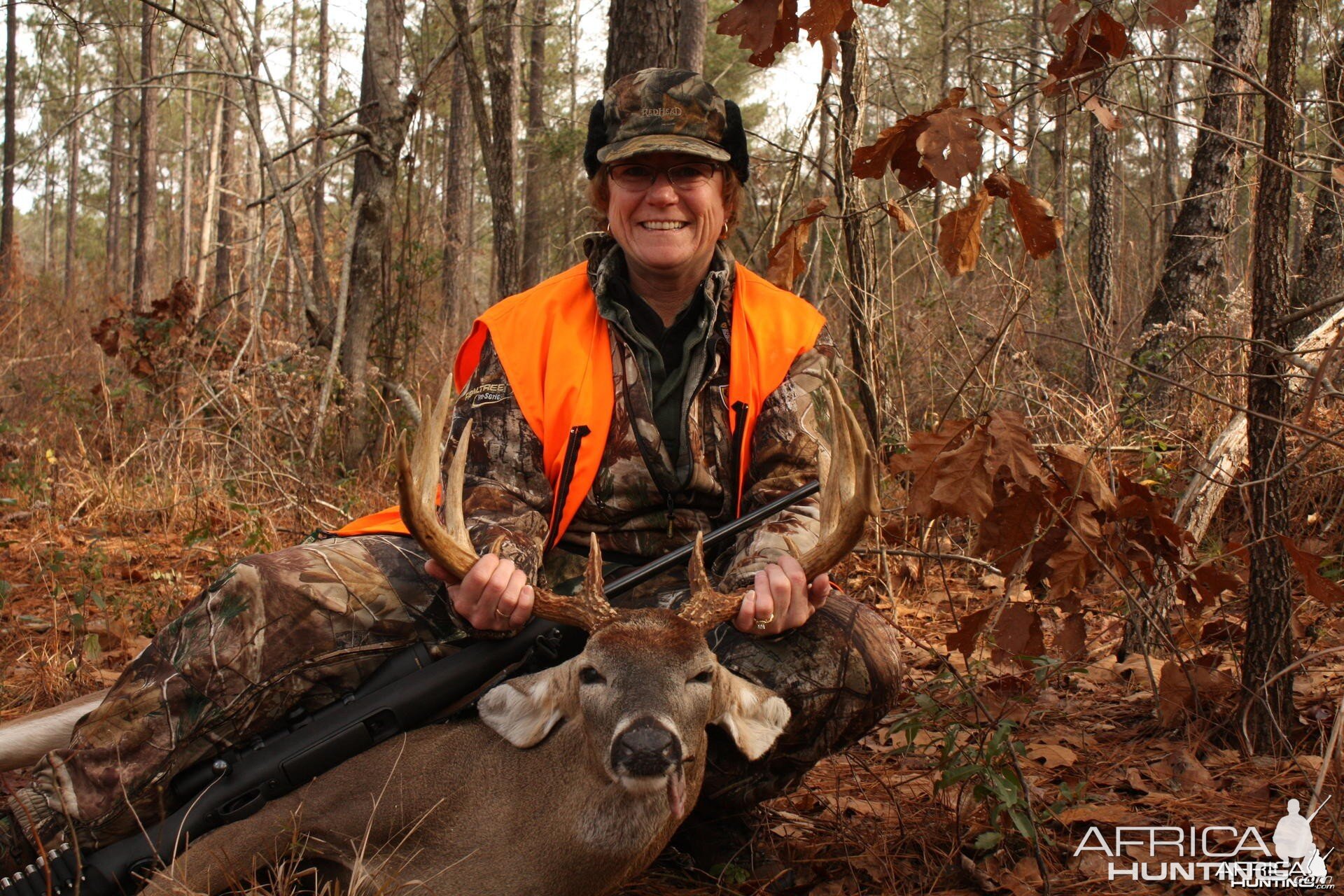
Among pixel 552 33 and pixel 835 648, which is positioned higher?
pixel 552 33

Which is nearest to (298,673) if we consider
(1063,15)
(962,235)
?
(962,235)

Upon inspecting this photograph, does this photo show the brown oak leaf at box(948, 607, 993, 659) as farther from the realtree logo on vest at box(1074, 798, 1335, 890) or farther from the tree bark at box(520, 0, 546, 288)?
the tree bark at box(520, 0, 546, 288)

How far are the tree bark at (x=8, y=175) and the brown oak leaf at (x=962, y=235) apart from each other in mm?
14111

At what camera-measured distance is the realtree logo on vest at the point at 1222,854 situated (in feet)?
8.96

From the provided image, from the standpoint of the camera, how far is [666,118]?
3662 mm

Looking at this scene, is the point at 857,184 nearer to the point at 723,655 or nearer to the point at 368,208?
the point at 723,655

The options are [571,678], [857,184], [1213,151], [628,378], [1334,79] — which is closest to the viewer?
[571,678]

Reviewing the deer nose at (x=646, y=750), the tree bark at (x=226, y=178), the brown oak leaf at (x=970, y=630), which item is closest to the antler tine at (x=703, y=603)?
the deer nose at (x=646, y=750)

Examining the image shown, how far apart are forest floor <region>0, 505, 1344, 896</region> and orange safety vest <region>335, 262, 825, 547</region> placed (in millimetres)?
1061

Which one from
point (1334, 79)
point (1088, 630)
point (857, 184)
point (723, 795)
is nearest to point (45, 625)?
point (723, 795)

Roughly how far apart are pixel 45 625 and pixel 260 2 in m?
26.0

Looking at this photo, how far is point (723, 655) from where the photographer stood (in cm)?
336

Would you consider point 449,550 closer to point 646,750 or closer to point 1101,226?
point 646,750

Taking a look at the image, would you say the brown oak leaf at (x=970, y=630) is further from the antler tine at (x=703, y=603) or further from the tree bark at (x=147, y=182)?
the tree bark at (x=147, y=182)
